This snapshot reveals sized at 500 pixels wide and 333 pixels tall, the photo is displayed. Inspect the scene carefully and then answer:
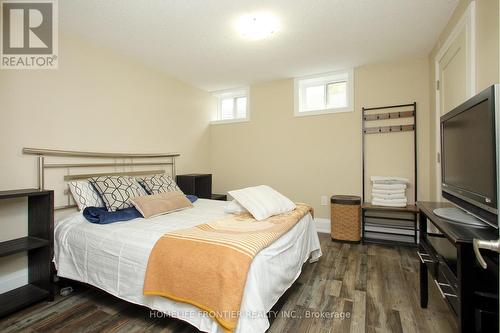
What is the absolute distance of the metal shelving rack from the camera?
3.11 metres

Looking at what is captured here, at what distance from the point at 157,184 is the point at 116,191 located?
0.51 metres

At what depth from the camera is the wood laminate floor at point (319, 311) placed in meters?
1.60

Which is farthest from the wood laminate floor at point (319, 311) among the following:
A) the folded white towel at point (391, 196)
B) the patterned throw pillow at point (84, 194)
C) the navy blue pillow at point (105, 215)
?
the folded white towel at point (391, 196)

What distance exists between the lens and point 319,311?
5.78ft

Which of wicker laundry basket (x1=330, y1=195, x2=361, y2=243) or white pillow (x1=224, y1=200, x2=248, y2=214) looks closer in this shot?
white pillow (x1=224, y1=200, x2=248, y2=214)

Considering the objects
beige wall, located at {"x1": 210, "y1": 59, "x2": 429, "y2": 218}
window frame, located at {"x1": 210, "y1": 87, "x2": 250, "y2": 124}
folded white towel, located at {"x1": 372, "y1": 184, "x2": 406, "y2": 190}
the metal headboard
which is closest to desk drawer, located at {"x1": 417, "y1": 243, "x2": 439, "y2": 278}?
folded white towel, located at {"x1": 372, "y1": 184, "x2": 406, "y2": 190}

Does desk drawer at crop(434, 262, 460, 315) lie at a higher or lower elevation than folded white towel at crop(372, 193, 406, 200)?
lower

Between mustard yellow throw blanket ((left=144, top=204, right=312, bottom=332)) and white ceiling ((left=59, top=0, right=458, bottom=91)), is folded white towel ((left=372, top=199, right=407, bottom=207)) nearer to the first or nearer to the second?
white ceiling ((left=59, top=0, right=458, bottom=91))

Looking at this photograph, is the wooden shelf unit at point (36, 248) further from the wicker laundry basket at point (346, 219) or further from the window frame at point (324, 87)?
the window frame at point (324, 87)

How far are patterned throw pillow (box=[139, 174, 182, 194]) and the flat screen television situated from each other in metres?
2.55

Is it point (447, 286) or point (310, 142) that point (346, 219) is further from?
point (447, 286)

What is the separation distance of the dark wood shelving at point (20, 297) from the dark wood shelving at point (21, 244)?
37 cm

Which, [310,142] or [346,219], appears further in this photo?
[310,142]

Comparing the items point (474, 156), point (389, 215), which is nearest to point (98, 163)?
point (474, 156)
